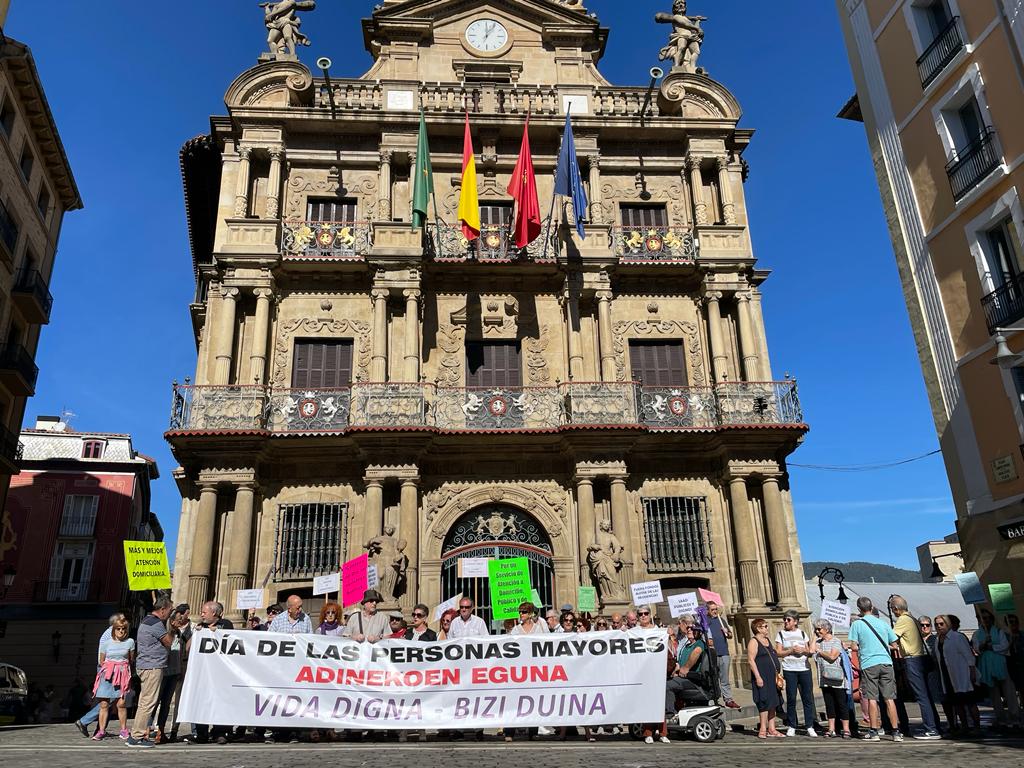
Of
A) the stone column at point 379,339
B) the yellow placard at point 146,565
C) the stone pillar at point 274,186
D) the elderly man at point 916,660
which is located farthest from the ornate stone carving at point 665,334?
the yellow placard at point 146,565

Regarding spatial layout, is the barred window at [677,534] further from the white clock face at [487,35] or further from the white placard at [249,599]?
the white clock face at [487,35]

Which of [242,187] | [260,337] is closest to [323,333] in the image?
[260,337]

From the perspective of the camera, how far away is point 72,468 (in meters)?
37.4

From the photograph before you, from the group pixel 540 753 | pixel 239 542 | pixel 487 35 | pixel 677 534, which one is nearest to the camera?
pixel 540 753

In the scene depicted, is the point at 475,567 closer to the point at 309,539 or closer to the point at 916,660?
the point at 309,539

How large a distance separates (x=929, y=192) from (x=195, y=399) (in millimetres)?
17131

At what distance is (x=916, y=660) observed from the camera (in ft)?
31.6

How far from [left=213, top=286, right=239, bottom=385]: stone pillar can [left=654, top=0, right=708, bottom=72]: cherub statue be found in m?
14.8

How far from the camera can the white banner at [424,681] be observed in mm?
9141

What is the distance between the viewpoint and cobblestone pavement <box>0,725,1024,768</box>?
7.38 m

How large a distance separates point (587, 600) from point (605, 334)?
22.8 ft

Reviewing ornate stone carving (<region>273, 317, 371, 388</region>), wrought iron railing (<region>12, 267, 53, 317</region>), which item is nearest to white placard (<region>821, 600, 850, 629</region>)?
ornate stone carving (<region>273, 317, 371, 388</region>)

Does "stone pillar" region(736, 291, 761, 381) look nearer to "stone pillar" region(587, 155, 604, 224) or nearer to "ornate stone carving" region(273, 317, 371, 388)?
"stone pillar" region(587, 155, 604, 224)

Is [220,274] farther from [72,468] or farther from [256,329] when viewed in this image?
[72,468]
